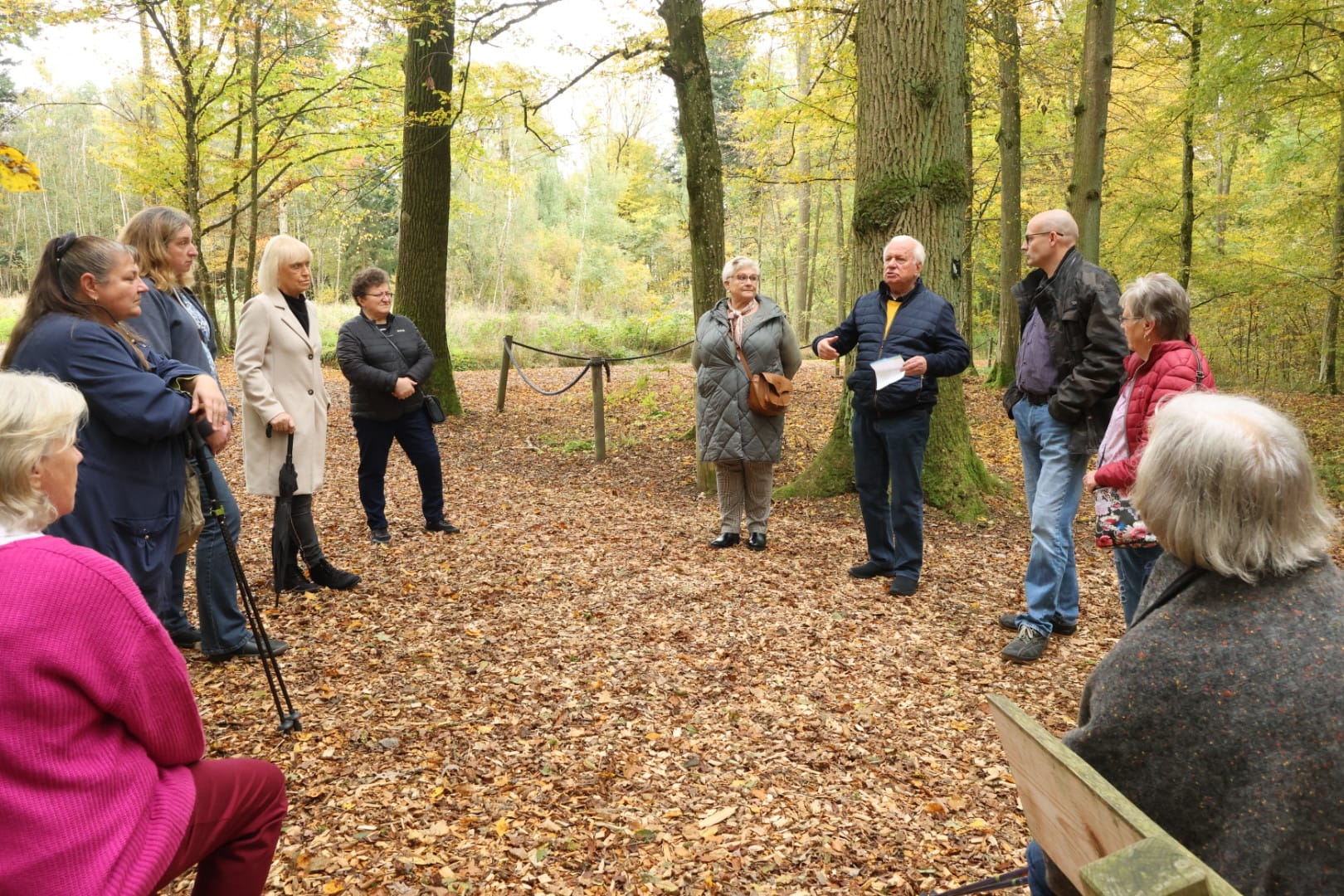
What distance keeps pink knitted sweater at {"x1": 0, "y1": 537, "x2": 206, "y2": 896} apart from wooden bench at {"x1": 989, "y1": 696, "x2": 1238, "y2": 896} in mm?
1570

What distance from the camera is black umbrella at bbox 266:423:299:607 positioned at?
13.5ft

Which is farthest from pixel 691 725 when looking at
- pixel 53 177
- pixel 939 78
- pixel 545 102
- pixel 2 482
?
pixel 53 177

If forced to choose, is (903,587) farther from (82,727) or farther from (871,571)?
(82,727)

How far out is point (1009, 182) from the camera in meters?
12.1

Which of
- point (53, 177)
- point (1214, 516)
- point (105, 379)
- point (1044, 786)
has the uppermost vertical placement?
point (53, 177)

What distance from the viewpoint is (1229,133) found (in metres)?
11.5

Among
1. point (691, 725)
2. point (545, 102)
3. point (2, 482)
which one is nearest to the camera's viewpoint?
point (2, 482)

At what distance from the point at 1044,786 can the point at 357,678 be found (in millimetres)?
3050

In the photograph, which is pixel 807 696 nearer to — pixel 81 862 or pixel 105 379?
pixel 81 862

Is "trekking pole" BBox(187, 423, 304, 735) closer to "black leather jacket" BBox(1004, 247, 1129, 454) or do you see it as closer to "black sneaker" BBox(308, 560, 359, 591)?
"black sneaker" BBox(308, 560, 359, 591)

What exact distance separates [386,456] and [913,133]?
→ 4306 mm

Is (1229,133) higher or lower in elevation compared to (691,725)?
higher

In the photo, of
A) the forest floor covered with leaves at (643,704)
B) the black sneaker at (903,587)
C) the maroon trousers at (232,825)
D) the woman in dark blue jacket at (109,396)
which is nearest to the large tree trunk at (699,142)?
the forest floor covered with leaves at (643,704)

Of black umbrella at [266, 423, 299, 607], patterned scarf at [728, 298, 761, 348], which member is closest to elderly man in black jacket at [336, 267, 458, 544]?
black umbrella at [266, 423, 299, 607]
